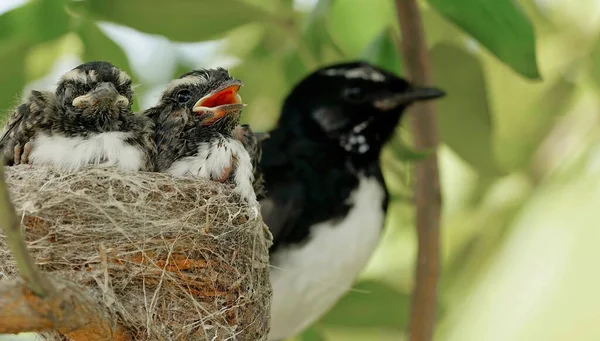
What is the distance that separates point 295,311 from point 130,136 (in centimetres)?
69

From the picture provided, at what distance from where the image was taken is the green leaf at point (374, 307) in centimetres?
259

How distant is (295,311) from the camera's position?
2.42 meters

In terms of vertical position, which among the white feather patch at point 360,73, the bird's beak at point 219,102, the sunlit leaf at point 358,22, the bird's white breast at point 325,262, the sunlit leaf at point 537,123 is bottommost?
the bird's white breast at point 325,262

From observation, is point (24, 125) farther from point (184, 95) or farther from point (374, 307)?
point (374, 307)

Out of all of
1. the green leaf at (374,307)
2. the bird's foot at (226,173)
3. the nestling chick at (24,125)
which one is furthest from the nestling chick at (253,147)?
the green leaf at (374,307)

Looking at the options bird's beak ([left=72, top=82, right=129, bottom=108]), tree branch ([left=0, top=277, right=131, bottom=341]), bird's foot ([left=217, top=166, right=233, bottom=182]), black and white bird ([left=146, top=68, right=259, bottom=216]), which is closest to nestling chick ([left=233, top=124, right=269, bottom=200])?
black and white bird ([left=146, top=68, right=259, bottom=216])

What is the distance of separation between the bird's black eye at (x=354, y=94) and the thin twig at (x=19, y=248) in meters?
1.41

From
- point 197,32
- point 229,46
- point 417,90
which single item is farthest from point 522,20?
point 229,46

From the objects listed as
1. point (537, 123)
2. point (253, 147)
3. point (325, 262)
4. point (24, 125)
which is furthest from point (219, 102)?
point (537, 123)

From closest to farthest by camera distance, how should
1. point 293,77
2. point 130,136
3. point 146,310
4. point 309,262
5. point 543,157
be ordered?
point 146,310 → point 130,136 → point 309,262 → point 293,77 → point 543,157

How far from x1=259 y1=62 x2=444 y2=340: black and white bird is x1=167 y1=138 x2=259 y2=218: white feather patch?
35 centimetres

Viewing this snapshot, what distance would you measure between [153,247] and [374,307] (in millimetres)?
990

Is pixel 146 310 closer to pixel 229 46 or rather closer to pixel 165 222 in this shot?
pixel 165 222

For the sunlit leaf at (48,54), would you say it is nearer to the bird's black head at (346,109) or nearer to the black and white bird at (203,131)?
the black and white bird at (203,131)
